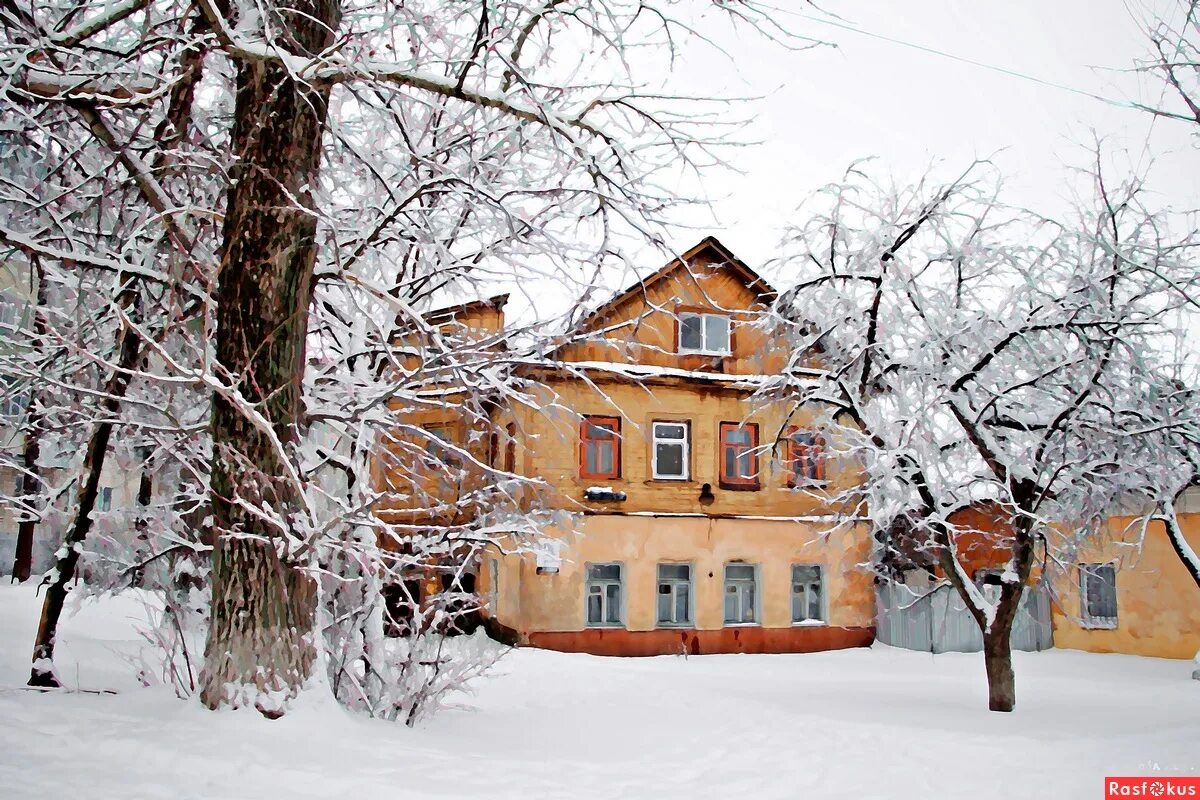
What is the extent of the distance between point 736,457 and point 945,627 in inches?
283

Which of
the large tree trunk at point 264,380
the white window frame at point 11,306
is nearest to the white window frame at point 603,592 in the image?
the white window frame at point 11,306

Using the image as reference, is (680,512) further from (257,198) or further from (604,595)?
(257,198)

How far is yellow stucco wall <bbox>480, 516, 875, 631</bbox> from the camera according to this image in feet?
72.9

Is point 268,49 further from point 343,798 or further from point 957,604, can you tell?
point 957,604

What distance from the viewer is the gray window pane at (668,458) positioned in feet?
77.6

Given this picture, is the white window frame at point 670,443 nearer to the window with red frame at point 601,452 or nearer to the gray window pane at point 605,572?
the window with red frame at point 601,452

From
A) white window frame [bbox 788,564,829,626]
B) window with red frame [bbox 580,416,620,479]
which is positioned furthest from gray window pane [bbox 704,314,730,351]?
white window frame [bbox 788,564,829,626]

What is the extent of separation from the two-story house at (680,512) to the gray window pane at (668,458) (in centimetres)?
3

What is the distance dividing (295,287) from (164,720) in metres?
2.83

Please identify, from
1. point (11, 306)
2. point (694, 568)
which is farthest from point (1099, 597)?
point (11, 306)

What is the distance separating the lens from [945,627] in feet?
83.1

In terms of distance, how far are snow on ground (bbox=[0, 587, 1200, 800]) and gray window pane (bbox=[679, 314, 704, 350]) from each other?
27.6ft

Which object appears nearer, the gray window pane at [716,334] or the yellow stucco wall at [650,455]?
the yellow stucco wall at [650,455]

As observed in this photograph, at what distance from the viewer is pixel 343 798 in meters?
5.23
